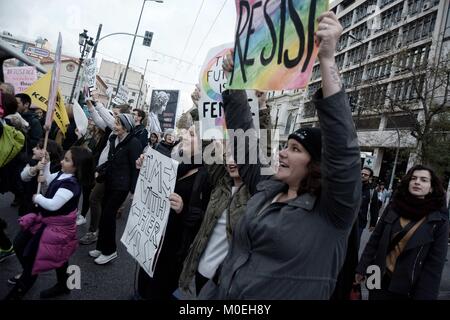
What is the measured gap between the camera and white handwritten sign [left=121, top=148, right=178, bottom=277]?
2.70 metres

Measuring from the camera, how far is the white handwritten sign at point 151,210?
2.70 meters

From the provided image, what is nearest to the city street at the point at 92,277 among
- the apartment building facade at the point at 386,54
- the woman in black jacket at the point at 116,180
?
the woman in black jacket at the point at 116,180

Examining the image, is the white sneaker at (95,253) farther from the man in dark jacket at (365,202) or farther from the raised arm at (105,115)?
the man in dark jacket at (365,202)

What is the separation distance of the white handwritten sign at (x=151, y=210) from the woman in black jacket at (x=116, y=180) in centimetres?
102

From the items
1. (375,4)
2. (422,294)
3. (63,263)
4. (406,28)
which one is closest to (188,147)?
(63,263)

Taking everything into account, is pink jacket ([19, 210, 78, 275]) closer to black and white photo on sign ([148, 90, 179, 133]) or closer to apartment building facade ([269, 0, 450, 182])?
black and white photo on sign ([148, 90, 179, 133])

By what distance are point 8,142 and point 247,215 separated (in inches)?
109

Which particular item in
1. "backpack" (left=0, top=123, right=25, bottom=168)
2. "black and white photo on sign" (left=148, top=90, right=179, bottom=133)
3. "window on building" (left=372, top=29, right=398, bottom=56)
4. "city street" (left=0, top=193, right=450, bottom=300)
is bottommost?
"city street" (left=0, top=193, right=450, bottom=300)

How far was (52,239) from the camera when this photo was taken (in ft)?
9.75

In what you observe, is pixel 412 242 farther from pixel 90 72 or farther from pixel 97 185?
pixel 90 72

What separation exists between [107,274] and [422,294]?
120 inches

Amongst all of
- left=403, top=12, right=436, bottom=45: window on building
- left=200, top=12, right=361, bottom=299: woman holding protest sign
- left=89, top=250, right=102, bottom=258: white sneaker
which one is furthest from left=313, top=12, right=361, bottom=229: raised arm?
left=403, top=12, right=436, bottom=45: window on building

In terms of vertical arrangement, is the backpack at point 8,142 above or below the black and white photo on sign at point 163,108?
below
